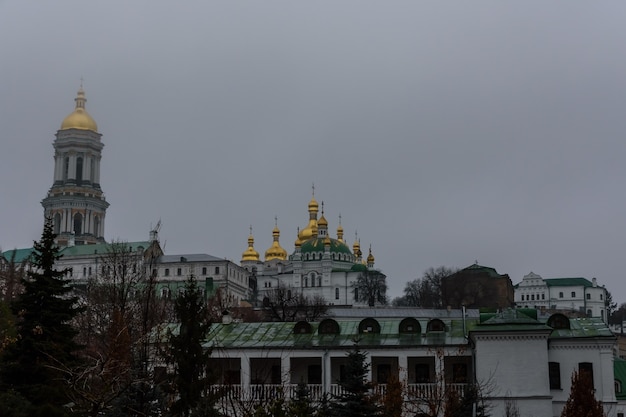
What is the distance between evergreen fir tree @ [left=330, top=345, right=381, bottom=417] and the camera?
90.7 feet

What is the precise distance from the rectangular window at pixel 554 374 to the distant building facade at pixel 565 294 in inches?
4871

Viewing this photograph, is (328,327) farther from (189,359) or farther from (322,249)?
(322,249)

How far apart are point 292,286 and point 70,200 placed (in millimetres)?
39069

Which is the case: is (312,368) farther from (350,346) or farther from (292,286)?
(292,286)

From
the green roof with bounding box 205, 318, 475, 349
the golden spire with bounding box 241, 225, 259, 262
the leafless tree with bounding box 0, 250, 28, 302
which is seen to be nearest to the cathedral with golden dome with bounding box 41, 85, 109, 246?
the golden spire with bounding box 241, 225, 259, 262

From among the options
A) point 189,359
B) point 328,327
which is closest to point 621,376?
point 328,327

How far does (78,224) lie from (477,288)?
247ft

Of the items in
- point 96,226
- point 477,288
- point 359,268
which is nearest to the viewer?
point 477,288

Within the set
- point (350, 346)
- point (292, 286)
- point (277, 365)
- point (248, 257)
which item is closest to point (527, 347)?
point (350, 346)

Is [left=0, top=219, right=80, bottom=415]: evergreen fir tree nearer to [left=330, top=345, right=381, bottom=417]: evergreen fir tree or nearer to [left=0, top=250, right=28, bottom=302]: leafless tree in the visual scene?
[left=330, top=345, right=381, bottom=417]: evergreen fir tree

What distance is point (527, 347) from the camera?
34781 mm

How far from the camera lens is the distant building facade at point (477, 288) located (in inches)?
4023

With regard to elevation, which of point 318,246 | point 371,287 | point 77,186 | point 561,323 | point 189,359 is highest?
point 77,186

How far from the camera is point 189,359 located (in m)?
23.5
